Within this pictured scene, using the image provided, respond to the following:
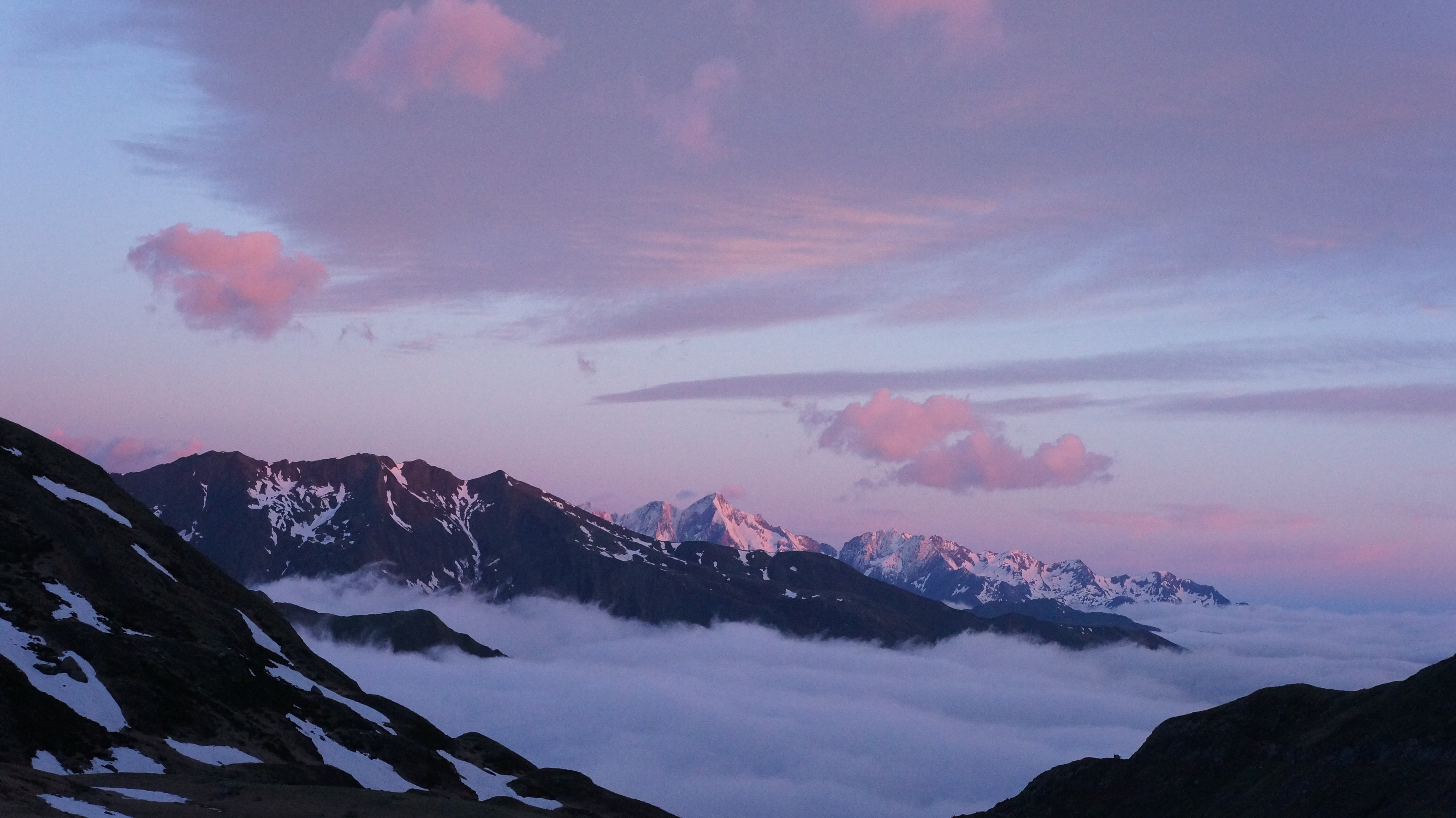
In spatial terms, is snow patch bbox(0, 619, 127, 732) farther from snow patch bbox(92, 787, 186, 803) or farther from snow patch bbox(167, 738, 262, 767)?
snow patch bbox(92, 787, 186, 803)

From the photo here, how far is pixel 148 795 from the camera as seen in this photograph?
74.4 metres

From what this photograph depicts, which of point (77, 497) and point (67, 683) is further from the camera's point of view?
point (77, 497)

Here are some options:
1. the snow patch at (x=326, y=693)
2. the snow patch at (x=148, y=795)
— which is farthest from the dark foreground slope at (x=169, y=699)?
the snow patch at (x=148, y=795)

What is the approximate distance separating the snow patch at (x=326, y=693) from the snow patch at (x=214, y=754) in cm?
2995

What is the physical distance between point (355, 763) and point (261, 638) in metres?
37.5

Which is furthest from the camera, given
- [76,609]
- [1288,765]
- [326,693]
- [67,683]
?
[326,693]

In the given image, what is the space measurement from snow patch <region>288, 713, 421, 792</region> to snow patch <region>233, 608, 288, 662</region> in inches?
1078

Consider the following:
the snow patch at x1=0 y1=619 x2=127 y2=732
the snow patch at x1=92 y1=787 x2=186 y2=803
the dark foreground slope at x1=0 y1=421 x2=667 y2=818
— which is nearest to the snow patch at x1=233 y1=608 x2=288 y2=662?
the dark foreground slope at x1=0 y1=421 x2=667 y2=818

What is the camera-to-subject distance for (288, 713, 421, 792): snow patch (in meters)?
123

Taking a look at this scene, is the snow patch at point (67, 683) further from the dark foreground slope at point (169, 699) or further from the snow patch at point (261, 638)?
the snow patch at point (261, 638)

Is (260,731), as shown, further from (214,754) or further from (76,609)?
(76,609)

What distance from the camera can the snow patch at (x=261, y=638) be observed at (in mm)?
154375

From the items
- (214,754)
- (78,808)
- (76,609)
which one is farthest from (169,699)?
(78,808)

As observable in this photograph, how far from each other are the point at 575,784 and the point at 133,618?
200 feet
